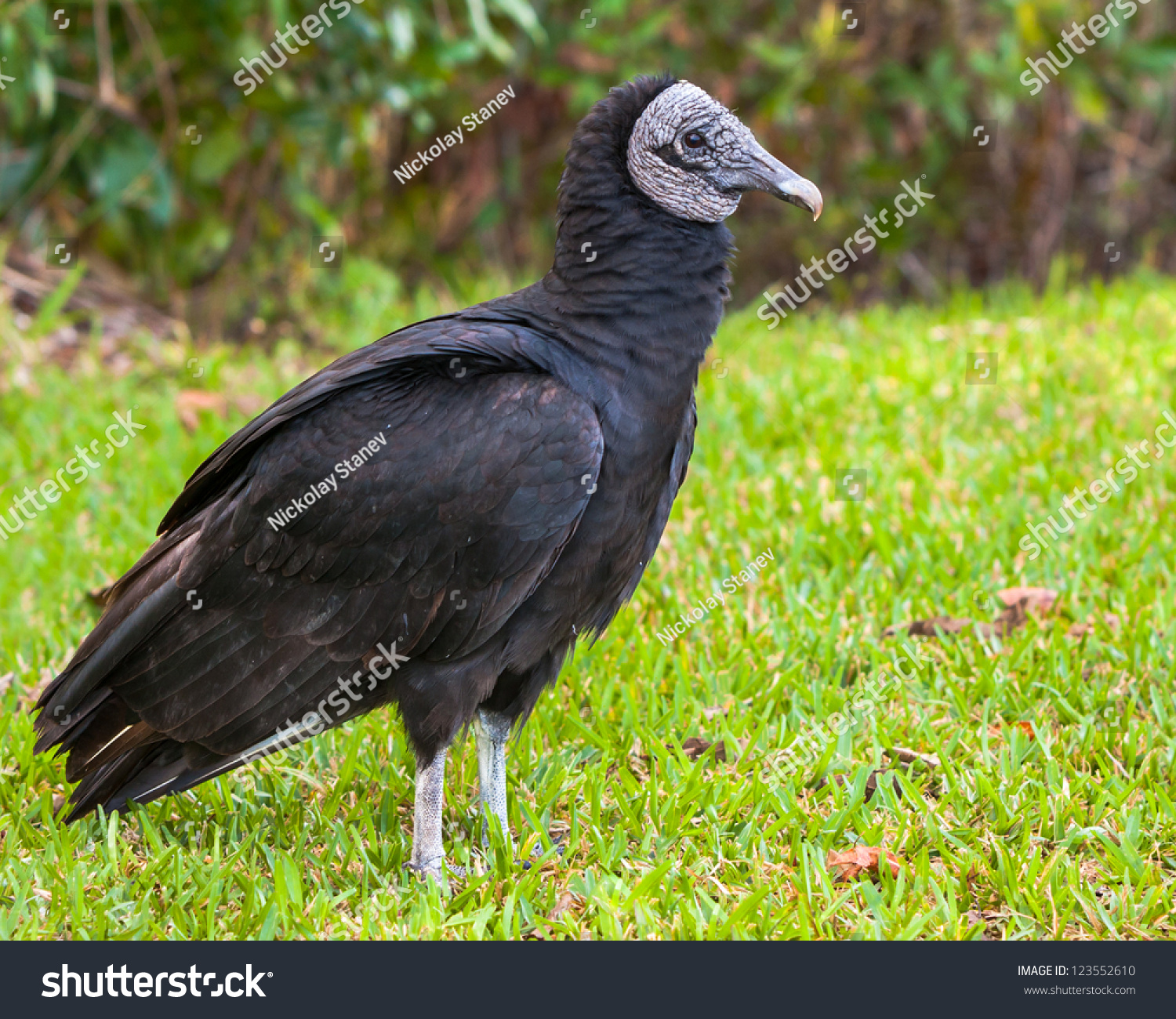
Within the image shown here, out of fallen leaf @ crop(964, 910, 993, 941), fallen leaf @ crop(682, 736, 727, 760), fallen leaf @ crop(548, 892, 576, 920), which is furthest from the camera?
fallen leaf @ crop(682, 736, 727, 760)

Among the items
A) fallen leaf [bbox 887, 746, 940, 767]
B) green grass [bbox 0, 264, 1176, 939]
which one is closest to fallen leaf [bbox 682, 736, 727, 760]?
green grass [bbox 0, 264, 1176, 939]

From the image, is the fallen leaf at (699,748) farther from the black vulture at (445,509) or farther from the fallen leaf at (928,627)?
the fallen leaf at (928,627)

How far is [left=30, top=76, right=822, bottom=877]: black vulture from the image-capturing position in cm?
236

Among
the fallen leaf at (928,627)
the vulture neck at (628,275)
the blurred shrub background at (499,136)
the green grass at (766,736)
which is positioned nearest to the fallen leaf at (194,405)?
the green grass at (766,736)

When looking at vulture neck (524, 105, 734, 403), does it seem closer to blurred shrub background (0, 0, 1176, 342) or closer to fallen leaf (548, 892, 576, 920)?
fallen leaf (548, 892, 576, 920)

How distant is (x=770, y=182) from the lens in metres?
2.57

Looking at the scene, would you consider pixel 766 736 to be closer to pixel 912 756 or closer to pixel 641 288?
pixel 912 756

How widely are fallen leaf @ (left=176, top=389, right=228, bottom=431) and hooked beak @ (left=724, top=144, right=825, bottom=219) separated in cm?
299

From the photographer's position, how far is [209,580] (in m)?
2.52

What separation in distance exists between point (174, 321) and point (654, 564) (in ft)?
10.2

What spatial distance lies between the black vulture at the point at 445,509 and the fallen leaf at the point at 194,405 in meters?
2.38

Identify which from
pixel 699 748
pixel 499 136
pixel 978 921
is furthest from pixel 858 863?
pixel 499 136

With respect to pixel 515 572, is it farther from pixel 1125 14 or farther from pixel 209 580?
pixel 1125 14

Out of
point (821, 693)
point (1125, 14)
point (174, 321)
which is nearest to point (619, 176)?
point (821, 693)
